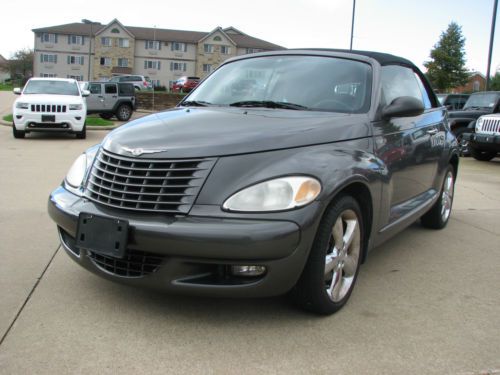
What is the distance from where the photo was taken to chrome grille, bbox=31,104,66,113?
12.8 metres

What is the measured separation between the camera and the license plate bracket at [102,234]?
272cm

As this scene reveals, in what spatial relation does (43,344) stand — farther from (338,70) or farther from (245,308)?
(338,70)

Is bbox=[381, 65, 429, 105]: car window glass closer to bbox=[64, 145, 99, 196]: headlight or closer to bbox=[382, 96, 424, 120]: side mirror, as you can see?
bbox=[382, 96, 424, 120]: side mirror

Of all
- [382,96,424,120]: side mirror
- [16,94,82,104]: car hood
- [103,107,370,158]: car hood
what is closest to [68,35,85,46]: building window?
[16,94,82,104]: car hood

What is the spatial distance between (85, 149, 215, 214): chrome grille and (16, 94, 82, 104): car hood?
11.0 m

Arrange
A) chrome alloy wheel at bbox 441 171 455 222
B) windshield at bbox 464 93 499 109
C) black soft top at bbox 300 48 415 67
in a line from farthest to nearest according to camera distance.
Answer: windshield at bbox 464 93 499 109, chrome alloy wheel at bbox 441 171 455 222, black soft top at bbox 300 48 415 67

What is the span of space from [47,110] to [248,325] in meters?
11.4

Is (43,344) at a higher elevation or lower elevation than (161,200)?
lower

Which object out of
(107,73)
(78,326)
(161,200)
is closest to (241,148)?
(161,200)

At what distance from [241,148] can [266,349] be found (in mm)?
1071

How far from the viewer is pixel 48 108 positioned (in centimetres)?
1290

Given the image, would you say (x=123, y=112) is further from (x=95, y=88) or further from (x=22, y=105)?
(x=22, y=105)

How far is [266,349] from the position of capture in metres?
2.69

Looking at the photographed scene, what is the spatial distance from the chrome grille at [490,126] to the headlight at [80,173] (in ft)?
34.7
